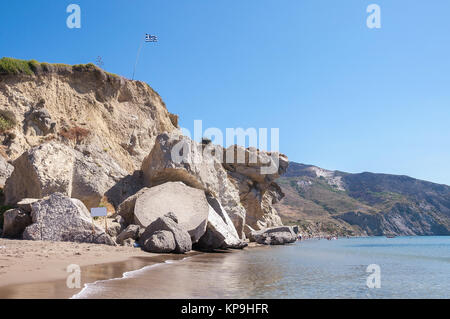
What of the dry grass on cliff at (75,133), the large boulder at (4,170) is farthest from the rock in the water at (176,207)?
the dry grass on cliff at (75,133)

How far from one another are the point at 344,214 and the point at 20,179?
12726 centimetres

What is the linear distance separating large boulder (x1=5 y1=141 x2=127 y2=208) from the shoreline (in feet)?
16.3

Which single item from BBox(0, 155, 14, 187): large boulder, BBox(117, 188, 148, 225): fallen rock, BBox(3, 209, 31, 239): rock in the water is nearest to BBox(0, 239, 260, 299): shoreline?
BBox(3, 209, 31, 239): rock in the water

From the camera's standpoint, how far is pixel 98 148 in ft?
81.6

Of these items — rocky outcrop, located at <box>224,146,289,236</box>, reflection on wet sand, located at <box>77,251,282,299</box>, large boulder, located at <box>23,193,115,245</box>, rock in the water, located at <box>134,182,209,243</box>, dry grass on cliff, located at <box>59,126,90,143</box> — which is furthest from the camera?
rocky outcrop, located at <box>224,146,289,236</box>

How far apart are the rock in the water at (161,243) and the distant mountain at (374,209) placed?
89045mm

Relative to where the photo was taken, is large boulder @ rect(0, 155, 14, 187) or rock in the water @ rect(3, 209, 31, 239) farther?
large boulder @ rect(0, 155, 14, 187)

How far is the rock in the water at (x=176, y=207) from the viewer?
1777cm

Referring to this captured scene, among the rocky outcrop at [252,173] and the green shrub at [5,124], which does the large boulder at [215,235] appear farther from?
the rocky outcrop at [252,173]

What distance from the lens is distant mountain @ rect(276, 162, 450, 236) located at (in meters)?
122

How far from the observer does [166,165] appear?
21.1 m

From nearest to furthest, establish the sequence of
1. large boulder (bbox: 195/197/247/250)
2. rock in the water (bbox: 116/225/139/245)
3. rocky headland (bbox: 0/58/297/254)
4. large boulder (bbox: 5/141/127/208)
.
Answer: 1. rocky headland (bbox: 0/58/297/254)
2. rock in the water (bbox: 116/225/139/245)
3. large boulder (bbox: 5/141/127/208)
4. large boulder (bbox: 195/197/247/250)

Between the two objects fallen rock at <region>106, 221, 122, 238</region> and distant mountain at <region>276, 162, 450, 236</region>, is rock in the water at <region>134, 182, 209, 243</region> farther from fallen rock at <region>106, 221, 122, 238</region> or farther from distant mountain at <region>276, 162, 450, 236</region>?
distant mountain at <region>276, 162, 450, 236</region>
